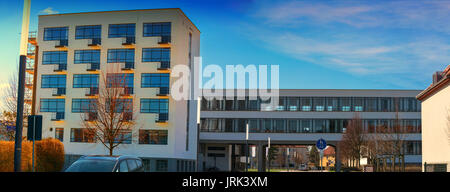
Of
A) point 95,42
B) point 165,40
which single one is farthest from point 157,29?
point 95,42

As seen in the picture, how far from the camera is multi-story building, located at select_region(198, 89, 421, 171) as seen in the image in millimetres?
80312

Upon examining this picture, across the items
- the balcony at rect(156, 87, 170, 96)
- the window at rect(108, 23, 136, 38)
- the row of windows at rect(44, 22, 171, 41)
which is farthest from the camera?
the window at rect(108, 23, 136, 38)

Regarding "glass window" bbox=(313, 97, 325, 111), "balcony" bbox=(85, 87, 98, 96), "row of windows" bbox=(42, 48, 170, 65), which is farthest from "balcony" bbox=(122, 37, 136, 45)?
"glass window" bbox=(313, 97, 325, 111)

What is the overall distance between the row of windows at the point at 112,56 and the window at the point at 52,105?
4.50 m

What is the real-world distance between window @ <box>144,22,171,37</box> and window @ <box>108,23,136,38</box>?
1521mm

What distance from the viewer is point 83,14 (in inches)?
2298

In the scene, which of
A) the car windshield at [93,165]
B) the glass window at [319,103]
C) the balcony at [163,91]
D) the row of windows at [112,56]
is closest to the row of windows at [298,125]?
the glass window at [319,103]

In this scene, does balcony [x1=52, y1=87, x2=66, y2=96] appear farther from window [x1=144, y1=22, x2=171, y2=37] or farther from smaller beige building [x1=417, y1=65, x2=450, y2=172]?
smaller beige building [x1=417, y1=65, x2=450, y2=172]

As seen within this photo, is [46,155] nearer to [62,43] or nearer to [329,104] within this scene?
[62,43]

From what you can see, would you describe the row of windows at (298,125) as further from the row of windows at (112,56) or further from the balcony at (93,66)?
the balcony at (93,66)

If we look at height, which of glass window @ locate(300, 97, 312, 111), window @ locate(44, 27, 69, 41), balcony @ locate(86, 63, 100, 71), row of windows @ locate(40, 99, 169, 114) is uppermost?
window @ locate(44, 27, 69, 41)
